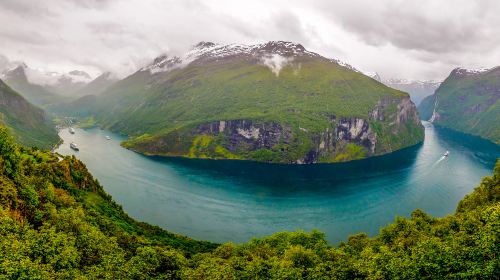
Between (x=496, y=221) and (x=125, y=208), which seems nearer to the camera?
(x=496, y=221)

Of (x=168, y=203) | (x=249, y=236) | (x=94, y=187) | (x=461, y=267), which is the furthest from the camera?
(x=168, y=203)

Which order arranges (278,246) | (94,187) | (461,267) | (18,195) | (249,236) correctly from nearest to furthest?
(461,267), (18,195), (278,246), (94,187), (249,236)

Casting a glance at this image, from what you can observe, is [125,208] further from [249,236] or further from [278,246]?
[278,246]

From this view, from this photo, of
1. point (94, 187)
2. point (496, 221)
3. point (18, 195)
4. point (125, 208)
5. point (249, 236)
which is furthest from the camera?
point (125, 208)

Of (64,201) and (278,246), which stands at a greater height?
(64,201)

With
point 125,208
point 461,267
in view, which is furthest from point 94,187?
point 461,267

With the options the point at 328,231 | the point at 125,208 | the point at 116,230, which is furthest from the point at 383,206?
the point at 116,230

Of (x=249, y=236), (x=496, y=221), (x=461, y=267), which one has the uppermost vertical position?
(x=496, y=221)

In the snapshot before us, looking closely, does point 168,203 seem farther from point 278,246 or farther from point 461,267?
point 461,267

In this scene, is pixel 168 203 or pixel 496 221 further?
pixel 168 203
